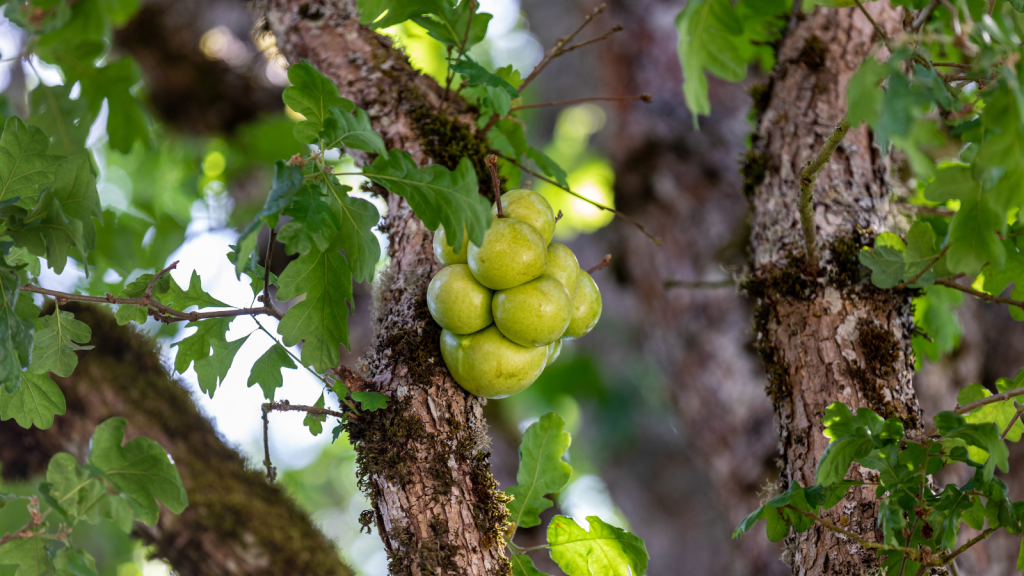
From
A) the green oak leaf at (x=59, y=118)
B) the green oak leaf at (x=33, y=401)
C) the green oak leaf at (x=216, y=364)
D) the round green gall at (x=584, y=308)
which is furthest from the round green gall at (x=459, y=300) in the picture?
the green oak leaf at (x=59, y=118)

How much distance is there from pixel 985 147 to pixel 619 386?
446cm

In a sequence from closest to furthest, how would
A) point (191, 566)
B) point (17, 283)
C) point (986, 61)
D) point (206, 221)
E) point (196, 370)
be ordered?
point (986, 61) < point (17, 283) < point (196, 370) < point (191, 566) < point (206, 221)

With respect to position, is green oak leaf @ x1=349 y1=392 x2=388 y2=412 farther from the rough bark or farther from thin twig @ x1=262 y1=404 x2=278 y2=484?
the rough bark

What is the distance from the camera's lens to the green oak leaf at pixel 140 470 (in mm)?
1325

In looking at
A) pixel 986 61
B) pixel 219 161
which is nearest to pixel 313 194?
pixel 986 61

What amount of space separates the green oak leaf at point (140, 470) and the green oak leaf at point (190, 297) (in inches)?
12.0

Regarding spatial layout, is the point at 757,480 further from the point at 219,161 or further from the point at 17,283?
the point at 219,161

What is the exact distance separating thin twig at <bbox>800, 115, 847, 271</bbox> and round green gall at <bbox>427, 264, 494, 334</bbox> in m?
0.76

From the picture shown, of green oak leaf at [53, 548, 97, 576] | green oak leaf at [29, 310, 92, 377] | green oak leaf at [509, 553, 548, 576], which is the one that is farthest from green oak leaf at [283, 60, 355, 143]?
green oak leaf at [509, 553, 548, 576]

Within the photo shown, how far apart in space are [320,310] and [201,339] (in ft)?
1.16

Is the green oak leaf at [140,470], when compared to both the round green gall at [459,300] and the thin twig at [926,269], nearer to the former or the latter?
the round green gall at [459,300]

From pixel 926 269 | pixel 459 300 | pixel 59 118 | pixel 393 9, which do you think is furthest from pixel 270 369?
pixel 59 118

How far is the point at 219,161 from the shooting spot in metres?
4.57

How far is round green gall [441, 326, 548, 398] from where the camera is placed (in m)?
1.46
